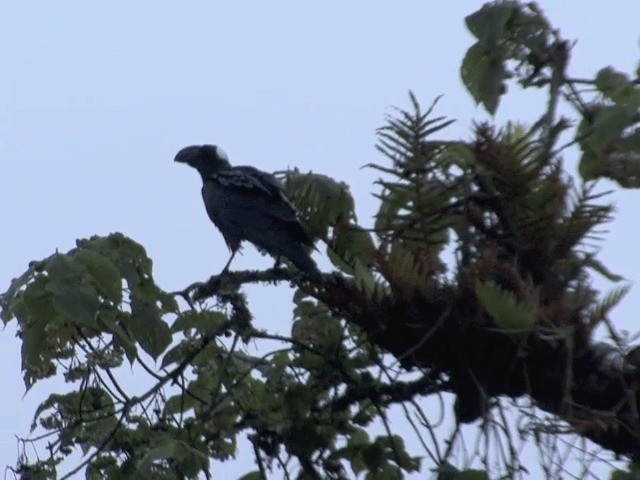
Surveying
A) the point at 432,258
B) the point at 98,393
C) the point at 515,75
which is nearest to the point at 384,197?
the point at 432,258

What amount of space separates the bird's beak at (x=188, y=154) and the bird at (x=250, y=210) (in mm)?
231

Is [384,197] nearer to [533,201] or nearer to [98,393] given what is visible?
[533,201]

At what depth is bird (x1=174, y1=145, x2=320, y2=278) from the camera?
625 centimetres

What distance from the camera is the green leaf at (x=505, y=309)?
10.7 ft

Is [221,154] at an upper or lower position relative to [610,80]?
upper

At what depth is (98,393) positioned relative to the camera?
4.12 m

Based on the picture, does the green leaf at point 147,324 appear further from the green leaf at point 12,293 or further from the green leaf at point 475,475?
the green leaf at point 475,475

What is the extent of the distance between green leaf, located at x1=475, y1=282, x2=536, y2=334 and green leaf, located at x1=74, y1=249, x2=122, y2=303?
1065 mm

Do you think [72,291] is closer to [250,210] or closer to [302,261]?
[302,261]

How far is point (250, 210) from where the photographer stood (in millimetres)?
7082

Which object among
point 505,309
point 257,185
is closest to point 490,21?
point 505,309

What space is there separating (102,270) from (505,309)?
46.1 inches

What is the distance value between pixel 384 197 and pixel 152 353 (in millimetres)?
866

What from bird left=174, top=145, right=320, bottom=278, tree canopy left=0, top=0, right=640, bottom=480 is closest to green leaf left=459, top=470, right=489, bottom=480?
tree canopy left=0, top=0, right=640, bottom=480
